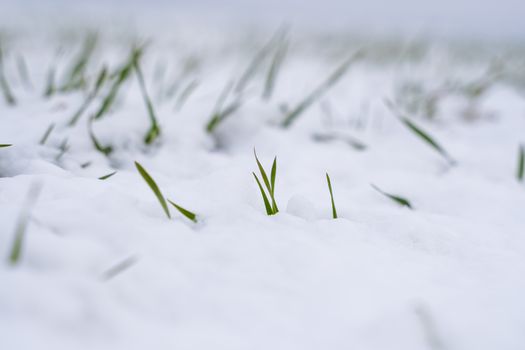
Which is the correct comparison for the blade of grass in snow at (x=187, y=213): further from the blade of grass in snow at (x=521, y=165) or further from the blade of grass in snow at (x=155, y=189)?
the blade of grass in snow at (x=521, y=165)

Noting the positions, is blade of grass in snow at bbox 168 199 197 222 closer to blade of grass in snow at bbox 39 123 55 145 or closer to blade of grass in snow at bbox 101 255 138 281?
blade of grass in snow at bbox 101 255 138 281

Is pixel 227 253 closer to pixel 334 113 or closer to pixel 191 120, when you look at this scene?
pixel 191 120

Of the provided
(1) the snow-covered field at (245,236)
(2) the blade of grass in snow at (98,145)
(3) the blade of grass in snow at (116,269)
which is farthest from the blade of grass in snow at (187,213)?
(2) the blade of grass in snow at (98,145)

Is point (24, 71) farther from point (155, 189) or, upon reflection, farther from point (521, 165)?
point (521, 165)

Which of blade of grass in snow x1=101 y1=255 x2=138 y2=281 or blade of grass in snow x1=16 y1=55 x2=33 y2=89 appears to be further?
blade of grass in snow x1=16 y1=55 x2=33 y2=89

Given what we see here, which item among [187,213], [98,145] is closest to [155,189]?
[187,213]

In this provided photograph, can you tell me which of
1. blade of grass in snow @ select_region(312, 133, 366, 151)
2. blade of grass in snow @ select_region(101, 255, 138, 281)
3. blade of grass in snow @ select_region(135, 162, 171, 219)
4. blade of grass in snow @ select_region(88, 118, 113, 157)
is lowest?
blade of grass in snow @ select_region(312, 133, 366, 151)

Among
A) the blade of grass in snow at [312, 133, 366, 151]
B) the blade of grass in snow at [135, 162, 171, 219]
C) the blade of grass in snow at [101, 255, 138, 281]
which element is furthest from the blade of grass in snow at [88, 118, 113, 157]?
the blade of grass in snow at [312, 133, 366, 151]

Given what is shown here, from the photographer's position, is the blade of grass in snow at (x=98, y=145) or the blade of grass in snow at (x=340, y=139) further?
the blade of grass in snow at (x=340, y=139)

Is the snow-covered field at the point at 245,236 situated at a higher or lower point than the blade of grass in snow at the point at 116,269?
lower
